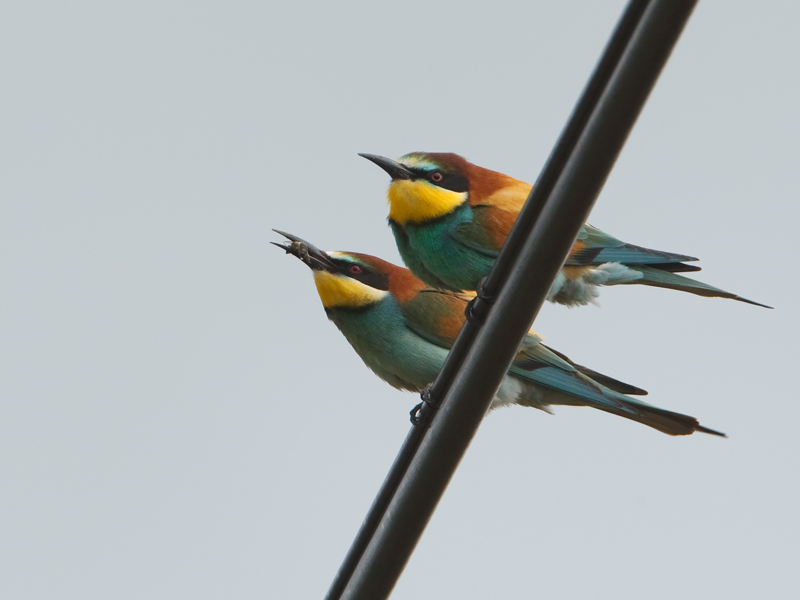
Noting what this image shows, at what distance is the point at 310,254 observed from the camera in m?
3.73

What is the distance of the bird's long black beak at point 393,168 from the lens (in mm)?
3422

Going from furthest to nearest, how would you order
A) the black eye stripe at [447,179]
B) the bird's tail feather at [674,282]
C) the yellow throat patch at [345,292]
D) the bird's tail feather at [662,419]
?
the yellow throat patch at [345,292], the black eye stripe at [447,179], the bird's tail feather at [674,282], the bird's tail feather at [662,419]

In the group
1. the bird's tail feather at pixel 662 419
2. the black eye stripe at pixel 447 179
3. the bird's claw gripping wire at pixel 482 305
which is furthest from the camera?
the black eye stripe at pixel 447 179

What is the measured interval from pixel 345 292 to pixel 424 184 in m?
0.57

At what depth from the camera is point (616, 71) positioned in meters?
1.35

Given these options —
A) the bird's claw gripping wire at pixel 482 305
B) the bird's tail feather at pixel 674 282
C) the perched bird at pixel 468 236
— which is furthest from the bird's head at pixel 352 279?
the bird's claw gripping wire at pixel 482 305

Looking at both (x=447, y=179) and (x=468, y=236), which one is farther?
(x=447, y=179)

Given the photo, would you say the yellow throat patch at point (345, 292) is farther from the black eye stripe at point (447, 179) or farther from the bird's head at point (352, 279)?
the black eye stripe at point (447, 179)

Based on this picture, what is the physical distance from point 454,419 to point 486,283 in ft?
0.77

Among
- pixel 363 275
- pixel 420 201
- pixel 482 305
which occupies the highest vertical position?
pixel 420 201

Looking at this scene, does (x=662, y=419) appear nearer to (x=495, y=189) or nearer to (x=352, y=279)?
(x=495, y=189)

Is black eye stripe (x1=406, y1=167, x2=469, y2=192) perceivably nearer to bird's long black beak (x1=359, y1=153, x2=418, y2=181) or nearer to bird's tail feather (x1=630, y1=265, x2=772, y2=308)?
bird's long black beak (x1=359, y1=153, x2=418, y2=181)

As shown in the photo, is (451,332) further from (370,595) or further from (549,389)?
(370,595)

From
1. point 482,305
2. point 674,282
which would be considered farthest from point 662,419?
point 482,305
